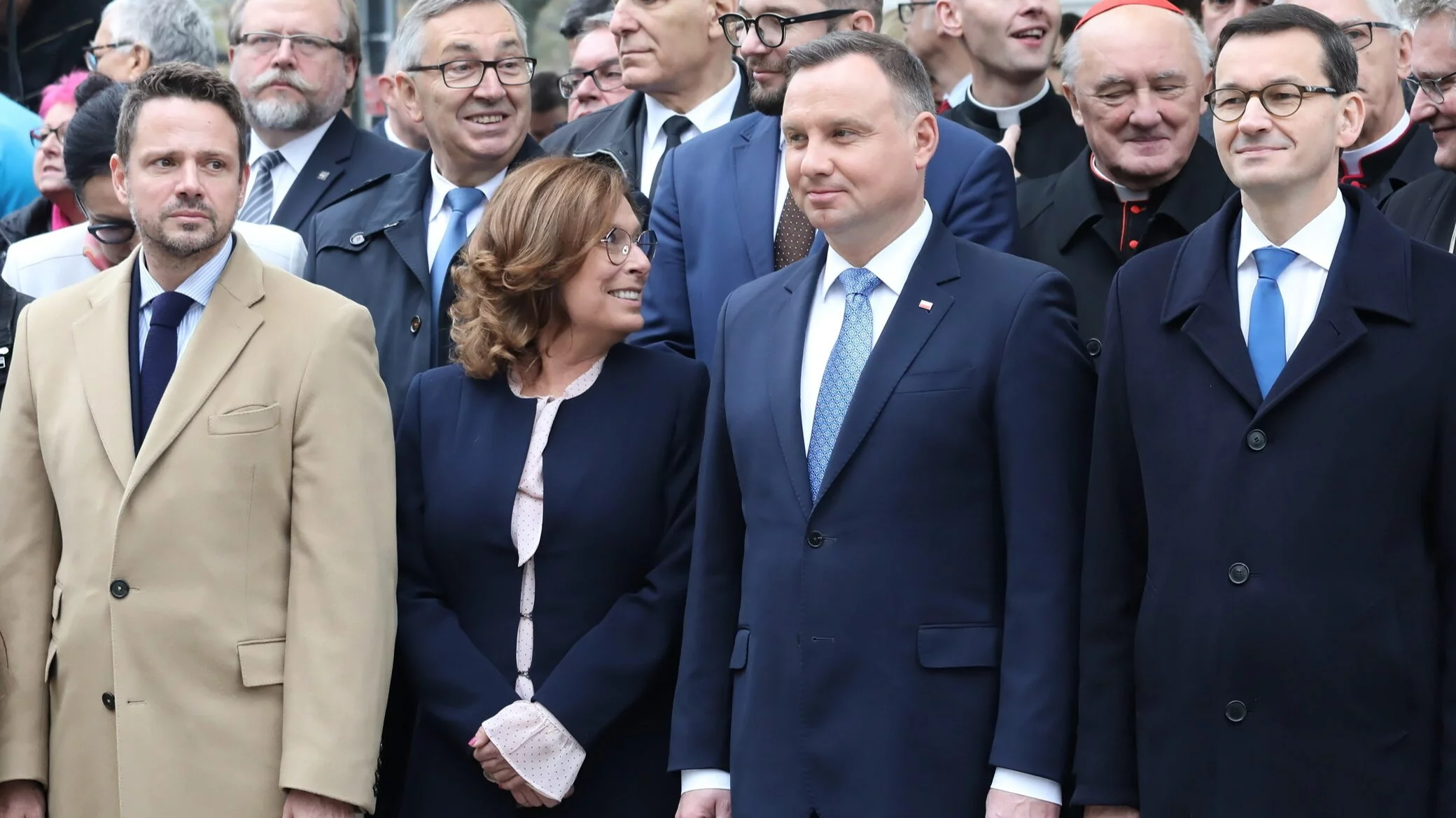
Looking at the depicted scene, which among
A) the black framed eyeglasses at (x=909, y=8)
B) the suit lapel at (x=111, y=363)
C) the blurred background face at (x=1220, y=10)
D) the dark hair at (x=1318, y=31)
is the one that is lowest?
the suit lapel at (x=111, y=363)

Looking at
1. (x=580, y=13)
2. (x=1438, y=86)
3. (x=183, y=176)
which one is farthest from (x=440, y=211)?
(x=580, y=13)

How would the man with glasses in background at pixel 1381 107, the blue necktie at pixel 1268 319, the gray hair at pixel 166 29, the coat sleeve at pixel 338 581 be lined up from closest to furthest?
the blue necktie at pixel 1268 319 → the coat sleeve at pixel 338 581 → the man with glasses in background at pixel 1381 107 → the gray hair at pixel 166 29

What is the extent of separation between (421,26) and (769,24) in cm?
124

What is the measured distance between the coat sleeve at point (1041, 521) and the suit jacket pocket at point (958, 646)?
0.04 m

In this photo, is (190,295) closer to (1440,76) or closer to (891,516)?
(891,516)

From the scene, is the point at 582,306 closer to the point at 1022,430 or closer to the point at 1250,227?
the point at 1022,430

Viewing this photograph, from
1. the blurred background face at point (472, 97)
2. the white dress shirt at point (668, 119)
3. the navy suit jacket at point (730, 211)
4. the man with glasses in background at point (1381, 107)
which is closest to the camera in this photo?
the navy suit jacket at point (730, 211)

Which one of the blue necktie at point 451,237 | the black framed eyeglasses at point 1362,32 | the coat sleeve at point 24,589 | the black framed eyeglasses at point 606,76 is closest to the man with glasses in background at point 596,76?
the black framed eyeglasses at point 606,76

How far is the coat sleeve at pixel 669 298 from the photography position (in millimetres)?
5043

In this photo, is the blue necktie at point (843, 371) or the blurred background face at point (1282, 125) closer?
the blurred background face at point (1282, 125)

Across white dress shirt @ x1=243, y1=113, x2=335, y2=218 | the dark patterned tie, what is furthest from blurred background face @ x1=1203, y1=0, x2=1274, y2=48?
white dress shirt @ x1=243, y1=113, x2=335, y2=218

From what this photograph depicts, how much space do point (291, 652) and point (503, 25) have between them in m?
2.37

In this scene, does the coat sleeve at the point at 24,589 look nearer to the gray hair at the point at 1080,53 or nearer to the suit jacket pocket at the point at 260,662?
the suit jacket pocket at the point at 260,662

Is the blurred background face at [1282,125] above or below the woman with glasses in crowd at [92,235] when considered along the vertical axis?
below
